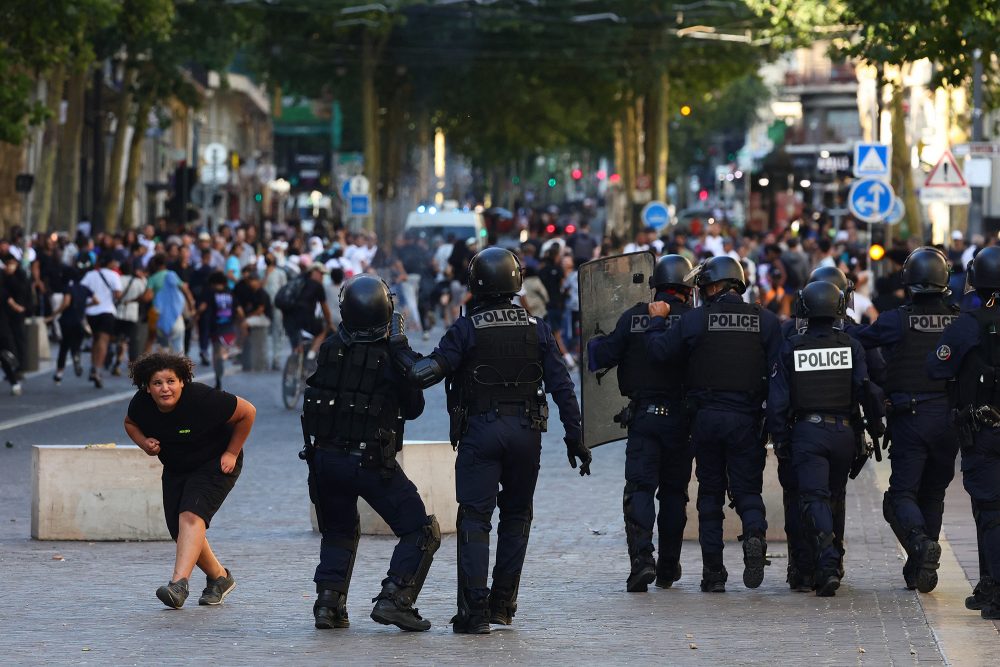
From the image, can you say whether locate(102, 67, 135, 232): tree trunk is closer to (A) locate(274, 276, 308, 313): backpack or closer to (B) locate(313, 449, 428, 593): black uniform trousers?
(A) locate(274, 276, 308, 313): backpack

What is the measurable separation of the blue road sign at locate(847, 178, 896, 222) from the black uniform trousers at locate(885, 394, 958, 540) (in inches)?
639

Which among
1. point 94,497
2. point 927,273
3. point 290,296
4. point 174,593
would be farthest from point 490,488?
point 290,296

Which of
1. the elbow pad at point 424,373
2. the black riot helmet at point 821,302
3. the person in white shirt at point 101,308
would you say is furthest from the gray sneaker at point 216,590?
the person in white shirt at point 101,308

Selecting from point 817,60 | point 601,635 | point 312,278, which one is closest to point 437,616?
point 601,635

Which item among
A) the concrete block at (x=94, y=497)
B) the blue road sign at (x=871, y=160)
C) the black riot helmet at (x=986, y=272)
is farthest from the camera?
the blue road sign at (x=871, y=160)

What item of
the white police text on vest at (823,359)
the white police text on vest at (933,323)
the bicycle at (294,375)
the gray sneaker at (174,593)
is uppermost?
the white police text on vest at (933,323)

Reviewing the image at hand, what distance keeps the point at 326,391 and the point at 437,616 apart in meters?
1.29

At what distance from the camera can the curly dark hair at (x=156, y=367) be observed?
9312 millimetres

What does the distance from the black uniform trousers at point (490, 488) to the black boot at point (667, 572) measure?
1500mm

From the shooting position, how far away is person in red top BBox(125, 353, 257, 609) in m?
9.34

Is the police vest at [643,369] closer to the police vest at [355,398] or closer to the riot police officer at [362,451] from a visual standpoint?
the riot police officer at [362,451]

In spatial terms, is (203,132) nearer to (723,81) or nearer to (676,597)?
(723,81)

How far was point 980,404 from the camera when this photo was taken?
374 inches

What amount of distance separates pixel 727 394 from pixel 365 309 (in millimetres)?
2120
